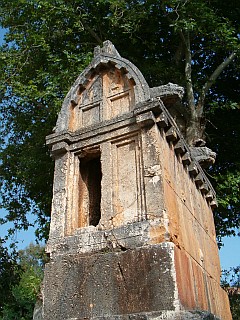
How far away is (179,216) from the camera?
4.71 meters

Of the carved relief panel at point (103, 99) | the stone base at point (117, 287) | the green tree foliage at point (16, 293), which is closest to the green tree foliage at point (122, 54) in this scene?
the green tree foliage at point (16, 293)

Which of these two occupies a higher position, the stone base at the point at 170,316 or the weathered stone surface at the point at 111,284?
the weathered stone surface at the point at 111,284

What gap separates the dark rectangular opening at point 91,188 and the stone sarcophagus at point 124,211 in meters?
0.02

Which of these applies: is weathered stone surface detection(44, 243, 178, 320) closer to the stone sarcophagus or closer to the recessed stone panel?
the stone sarcophagus

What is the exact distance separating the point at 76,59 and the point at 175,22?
2932mm

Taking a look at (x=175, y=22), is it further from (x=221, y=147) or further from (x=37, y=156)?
(x=37, y=156)

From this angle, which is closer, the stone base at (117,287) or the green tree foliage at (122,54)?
the stone base at (117,287)

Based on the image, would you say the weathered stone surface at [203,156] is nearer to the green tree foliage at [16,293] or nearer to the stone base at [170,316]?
the stone base at [170,316]

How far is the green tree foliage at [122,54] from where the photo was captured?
1002 cm

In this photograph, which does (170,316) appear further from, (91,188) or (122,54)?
(122,54)

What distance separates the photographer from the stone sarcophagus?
3842mm

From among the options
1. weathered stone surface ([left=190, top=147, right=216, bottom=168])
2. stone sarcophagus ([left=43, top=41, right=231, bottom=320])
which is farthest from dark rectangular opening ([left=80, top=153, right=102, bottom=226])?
weathered stone surface ([left=190, top=147, right=216, bottom=168])

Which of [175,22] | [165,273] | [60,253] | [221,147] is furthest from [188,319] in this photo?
[221,147]

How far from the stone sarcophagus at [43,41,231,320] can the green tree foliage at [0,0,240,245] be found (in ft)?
12.9
